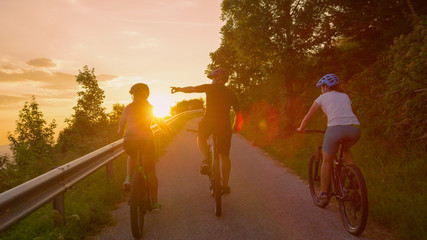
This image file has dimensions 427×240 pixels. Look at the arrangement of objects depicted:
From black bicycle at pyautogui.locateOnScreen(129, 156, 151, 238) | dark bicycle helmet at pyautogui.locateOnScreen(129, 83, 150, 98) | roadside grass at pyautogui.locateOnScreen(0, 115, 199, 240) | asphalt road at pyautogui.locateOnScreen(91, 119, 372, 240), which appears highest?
dark bicycle helmet at pyautogui.locateOnScreen(129, 83, 150, 98)

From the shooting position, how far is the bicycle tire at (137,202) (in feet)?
12.1

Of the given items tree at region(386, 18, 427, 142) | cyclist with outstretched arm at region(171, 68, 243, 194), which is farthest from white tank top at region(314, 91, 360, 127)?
tree at region(386, 18, 427, 142)

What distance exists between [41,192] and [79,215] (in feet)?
3.42

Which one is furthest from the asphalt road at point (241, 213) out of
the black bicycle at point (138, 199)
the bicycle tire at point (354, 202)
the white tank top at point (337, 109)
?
the white tank top at point (337, 109)

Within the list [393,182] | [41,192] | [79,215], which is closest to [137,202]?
[41,192]

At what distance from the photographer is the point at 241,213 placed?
4660 millimetres

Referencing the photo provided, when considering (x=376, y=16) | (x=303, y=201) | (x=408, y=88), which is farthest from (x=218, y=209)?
(x=376, y=16)

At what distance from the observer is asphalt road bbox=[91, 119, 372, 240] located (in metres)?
3.93

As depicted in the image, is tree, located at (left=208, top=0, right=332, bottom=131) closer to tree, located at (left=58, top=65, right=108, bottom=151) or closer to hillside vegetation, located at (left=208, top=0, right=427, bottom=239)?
hillside vegetation, located at (left=208, top=0, right=427, bottom=239)

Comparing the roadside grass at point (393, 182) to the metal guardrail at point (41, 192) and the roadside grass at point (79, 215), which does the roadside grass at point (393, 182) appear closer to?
the roadside grass at point (79, 215)

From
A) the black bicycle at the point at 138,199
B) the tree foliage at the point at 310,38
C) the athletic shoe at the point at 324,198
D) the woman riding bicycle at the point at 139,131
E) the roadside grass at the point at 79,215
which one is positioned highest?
the tree foliage at the point at 310,38

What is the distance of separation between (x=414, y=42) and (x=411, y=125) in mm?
1852

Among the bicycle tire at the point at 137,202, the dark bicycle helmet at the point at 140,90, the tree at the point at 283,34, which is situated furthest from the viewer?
the tree at the point at 283,34

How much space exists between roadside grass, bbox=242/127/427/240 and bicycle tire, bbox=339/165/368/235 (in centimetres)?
42
